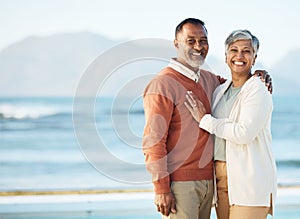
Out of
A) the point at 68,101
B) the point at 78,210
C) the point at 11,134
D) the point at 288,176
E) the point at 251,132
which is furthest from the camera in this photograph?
the point at 68,101

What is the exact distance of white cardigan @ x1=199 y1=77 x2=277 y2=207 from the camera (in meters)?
1.97

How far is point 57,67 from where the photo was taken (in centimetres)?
1063

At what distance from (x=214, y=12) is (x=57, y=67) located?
12.9ft

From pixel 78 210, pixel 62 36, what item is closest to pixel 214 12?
pixel 62 36

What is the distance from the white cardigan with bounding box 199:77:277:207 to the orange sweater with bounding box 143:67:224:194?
7cm

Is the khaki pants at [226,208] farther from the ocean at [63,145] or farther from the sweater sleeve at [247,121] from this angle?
the ocean at [63,145]

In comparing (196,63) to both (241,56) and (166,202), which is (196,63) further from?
(166,202)

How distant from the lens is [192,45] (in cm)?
204

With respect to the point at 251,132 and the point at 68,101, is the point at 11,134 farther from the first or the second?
the point at 251,132

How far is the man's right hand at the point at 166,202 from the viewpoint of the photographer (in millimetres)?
1990

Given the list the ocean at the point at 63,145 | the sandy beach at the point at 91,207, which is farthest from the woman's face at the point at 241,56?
the ocean at the point at 63,145

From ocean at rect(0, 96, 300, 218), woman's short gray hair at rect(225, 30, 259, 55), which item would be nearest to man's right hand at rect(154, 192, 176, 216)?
woman's short gray hair at rect(225, 30, 259, 55)

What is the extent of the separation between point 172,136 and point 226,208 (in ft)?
1.13

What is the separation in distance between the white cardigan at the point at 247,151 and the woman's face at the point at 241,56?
0.17 ft
